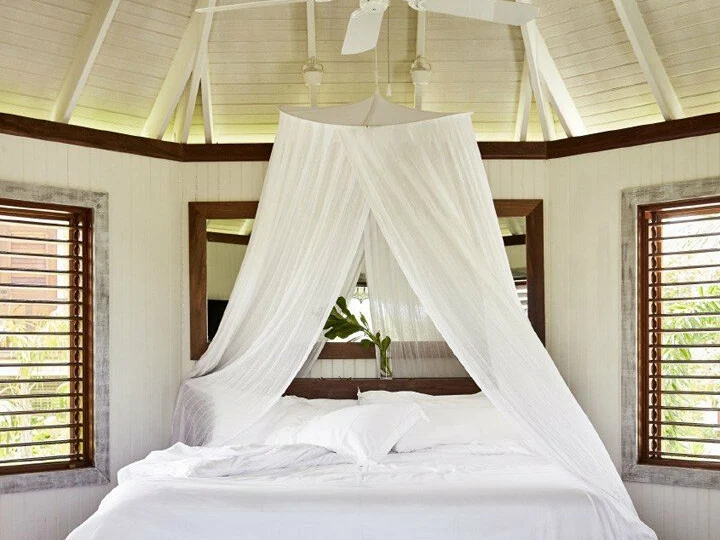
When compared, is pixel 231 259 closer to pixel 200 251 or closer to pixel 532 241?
pixel 200 251

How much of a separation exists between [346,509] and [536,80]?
128 inches

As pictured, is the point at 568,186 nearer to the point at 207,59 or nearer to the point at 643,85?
the point at 643,85

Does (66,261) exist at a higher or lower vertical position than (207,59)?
lower

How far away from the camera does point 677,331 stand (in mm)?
5531

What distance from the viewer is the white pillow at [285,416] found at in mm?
5336

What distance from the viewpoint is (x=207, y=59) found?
19.8 feet

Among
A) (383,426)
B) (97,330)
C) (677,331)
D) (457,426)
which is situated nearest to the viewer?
(383,426)

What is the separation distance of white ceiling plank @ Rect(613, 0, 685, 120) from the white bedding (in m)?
2.58

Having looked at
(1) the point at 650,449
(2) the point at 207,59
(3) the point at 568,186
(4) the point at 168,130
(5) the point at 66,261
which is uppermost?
(2) the point at 207,59

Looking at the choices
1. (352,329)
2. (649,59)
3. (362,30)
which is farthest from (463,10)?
(352,329)

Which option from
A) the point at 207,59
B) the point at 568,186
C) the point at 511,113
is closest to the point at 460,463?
the point at 568,186

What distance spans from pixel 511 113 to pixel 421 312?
5.08 ft

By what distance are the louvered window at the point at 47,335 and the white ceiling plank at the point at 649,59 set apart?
346cm

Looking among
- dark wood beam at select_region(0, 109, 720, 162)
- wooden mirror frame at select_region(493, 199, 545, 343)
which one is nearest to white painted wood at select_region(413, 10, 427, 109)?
dark wood beam at select_region(0, 109, 720, 162)
